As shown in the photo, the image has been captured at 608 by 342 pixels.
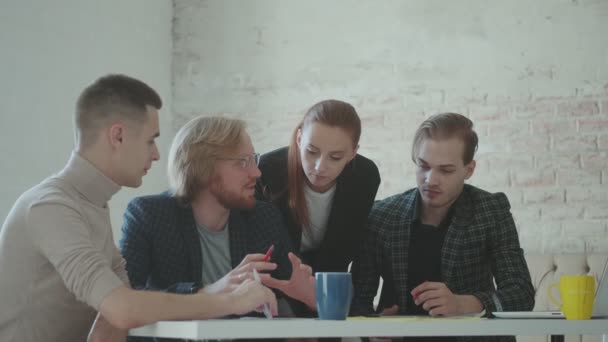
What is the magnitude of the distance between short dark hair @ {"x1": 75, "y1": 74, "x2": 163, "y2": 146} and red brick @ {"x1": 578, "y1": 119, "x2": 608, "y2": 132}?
271 cm

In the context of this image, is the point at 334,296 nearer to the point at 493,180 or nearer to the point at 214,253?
the point at 214,253

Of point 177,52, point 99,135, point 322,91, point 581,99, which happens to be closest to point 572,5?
point 581,99

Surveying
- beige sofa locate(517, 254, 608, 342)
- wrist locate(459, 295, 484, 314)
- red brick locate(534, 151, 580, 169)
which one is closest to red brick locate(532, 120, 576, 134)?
red brick locate(534, 151, 580, 169)

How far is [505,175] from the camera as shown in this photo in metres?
4.19

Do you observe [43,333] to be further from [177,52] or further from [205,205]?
[177,52]

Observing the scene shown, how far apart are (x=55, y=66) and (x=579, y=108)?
101 inches

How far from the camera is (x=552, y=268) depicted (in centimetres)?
391

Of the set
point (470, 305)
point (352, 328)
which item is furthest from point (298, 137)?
point (352, 328)

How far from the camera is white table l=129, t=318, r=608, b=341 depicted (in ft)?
4.42

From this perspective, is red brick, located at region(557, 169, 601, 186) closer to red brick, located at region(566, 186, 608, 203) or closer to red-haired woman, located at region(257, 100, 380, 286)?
red brick, located at region(566, 186, 608, 203)

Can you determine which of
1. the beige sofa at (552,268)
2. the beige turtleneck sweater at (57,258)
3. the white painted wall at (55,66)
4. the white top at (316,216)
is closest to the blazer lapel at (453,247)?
the white top at (316,216)

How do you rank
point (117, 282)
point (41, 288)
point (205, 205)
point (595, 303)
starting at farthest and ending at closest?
point (205, 205), point (595, 303), point (41, 288), point (117, 282)

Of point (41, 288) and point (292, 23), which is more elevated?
point (292, 23)

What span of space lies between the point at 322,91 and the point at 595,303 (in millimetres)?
2855
